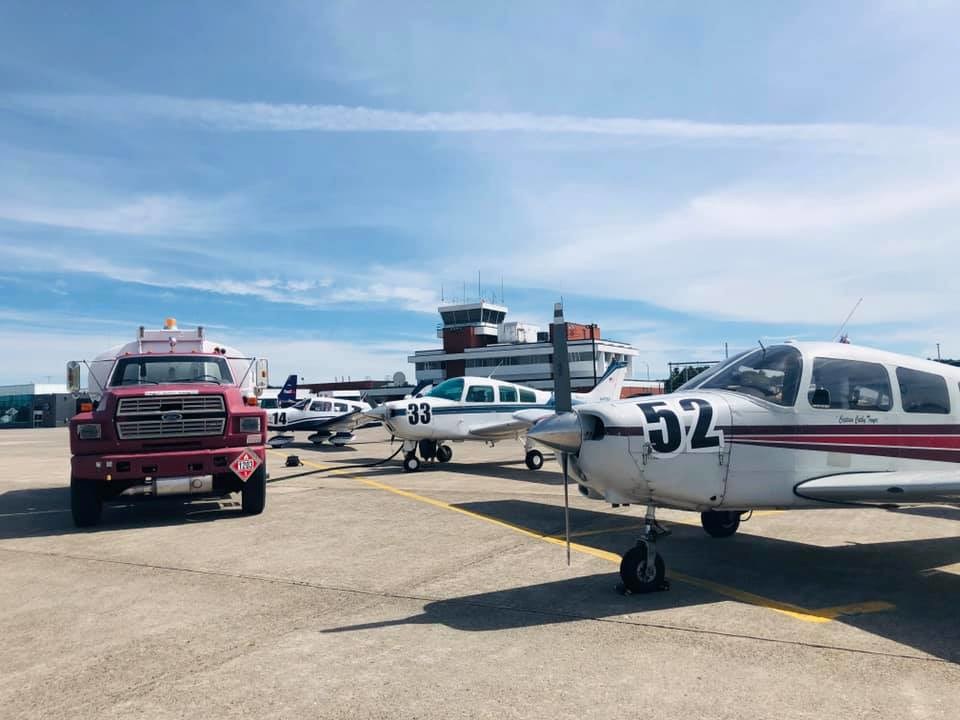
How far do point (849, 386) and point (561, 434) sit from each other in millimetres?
3104

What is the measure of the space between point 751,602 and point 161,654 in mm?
4654

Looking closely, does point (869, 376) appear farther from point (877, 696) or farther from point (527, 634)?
point (527, 634)

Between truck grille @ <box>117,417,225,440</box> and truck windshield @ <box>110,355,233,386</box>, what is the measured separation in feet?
4.26

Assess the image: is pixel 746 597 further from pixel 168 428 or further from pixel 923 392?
pixel 168 428

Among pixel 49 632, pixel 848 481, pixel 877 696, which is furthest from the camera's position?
pixel 848 481

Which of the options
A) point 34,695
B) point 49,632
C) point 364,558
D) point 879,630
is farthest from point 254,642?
point 879,630

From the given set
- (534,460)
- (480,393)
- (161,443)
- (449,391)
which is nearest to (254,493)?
(161,443)

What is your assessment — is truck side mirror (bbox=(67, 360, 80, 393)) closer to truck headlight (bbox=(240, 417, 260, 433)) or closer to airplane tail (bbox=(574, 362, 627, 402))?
truck headlight (bbox=(240, 417, 260, 433))

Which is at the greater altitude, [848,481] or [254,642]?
[848,481]

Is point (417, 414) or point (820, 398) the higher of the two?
point (820, 398)

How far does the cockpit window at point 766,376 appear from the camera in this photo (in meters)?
6.56

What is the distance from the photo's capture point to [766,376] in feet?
21.9

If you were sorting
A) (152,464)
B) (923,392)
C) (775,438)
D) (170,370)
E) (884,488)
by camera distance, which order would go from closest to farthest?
1. (884,488)
2. (775,438)
3. (923,392)
4. (152,464)
5. (170,370)

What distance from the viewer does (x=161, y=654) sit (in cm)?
477
